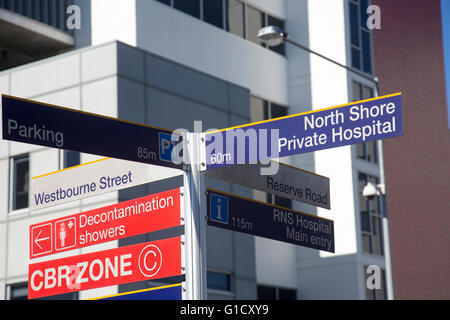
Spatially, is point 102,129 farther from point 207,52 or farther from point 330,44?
point 330,44

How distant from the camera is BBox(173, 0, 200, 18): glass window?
22359 millimetres

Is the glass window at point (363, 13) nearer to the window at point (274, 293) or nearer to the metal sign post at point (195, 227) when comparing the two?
the window at point (274, 293)

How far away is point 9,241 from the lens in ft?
65.2

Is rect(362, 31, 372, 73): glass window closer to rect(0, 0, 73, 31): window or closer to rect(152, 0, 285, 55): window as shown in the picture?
rect(152, 0, 285, 55): window

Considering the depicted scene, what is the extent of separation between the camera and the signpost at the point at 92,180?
7234 mm

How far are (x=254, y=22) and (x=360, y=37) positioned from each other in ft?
12.5

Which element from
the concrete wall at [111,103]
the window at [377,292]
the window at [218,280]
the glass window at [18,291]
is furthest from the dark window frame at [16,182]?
the window at [377,292]

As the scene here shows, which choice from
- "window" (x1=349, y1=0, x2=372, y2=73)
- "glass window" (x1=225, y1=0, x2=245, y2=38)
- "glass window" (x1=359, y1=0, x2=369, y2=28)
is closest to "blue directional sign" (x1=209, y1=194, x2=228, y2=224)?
"glass window" (x1=225, y1=0, x2=245, y2=38)

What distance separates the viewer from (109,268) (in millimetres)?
7336

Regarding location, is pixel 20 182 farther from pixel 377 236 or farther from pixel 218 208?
pixel 218 208

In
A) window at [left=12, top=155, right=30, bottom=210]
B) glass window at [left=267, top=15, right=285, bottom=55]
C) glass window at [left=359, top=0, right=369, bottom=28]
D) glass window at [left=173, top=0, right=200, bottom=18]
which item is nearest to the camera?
window at [left=12, top=155, right=30, bottom=210]

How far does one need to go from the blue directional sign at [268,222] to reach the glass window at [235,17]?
55.4 feet

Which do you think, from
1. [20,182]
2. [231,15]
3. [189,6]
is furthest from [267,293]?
[189,6]

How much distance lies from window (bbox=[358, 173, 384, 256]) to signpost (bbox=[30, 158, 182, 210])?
18331 mm
